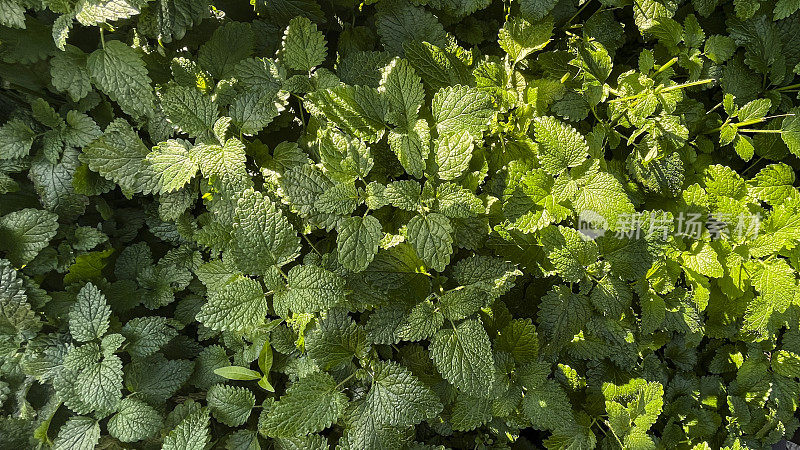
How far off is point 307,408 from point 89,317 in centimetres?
56

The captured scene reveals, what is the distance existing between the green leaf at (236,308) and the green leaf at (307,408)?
0.55 feet

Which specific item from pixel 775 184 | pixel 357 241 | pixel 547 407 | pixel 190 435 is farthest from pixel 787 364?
pixel 190 435

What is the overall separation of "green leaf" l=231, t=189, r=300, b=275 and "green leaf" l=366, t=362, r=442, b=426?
0.31 metres

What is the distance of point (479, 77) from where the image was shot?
1109 mm

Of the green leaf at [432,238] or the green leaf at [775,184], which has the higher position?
the green leaf at [432,238]

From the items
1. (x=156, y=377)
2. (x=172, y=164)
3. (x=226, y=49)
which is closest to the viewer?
(x=172, y=164)

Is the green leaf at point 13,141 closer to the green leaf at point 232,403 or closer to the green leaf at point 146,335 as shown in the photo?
the green leaf at point 146,335

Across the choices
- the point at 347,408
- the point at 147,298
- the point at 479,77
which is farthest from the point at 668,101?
the point at 147,298

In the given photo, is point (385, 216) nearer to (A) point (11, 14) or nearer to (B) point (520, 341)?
(B) point (520, 341)

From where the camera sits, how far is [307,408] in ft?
3.33

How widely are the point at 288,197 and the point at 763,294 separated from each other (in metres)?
1.06

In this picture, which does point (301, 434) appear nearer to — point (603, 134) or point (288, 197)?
point (288, 197)

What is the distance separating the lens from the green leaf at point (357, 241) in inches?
35.5

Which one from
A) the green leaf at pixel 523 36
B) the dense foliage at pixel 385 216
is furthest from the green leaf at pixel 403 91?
the green leaf at pixel 523 36
